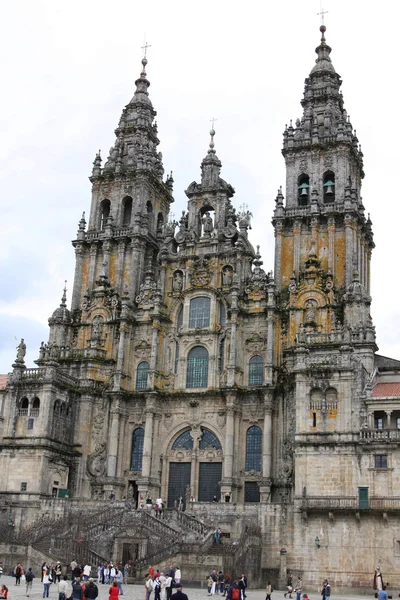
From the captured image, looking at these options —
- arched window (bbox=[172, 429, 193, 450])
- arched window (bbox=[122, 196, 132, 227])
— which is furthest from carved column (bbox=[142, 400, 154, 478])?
arched window (bbox=[122, 196, 132, 227])

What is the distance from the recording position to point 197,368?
57188mm

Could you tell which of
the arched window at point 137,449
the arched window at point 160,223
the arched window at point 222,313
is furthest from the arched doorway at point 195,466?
the arched window at point 160,223

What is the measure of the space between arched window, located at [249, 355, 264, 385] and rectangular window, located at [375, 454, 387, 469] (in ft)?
38.8

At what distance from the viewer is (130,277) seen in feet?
202

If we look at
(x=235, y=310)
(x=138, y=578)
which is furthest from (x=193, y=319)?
(x=138, y=578)

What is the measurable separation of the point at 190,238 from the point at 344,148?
1288cm

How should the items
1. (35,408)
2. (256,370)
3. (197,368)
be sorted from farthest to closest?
1. (197,368)
2. (256,370)
3. (35,408)

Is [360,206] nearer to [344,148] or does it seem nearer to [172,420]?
[344,148]

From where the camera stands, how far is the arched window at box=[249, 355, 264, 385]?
55250 mm

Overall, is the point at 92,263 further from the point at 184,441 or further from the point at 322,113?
the point at 322,113

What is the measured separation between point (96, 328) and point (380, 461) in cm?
2408

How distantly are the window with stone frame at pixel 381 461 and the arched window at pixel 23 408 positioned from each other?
2326 cm

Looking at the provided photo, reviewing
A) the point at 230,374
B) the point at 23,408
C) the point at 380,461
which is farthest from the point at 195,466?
the point at 380,461

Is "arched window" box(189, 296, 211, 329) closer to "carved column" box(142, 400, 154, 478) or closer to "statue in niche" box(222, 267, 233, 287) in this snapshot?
"statue in niche" box(222, 267, 233, 287)
